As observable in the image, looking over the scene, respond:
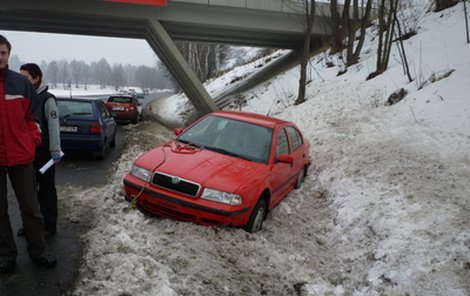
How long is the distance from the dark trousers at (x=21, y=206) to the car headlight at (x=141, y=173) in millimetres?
1485

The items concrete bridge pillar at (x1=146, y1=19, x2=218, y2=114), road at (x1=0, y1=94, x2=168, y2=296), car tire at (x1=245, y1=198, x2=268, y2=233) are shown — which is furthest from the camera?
concrete bridge pillar at (x1=146, y1=19, x2=218, y2=114)

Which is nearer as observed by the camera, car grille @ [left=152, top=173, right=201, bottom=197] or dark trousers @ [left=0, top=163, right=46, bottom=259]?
dark trousers @ [left=0, top=163, right=46, bottom=259]

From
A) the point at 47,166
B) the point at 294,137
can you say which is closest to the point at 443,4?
the point at 294,137

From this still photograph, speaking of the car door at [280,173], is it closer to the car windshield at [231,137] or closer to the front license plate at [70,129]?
the car windshield at [231,137]

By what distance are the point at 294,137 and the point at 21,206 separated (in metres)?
4.92

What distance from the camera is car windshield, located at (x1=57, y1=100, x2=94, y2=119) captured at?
8.61 metres

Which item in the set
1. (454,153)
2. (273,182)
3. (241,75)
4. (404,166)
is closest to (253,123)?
(273,182)

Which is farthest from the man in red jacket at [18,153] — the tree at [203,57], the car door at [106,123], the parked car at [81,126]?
the tree at [203,57]

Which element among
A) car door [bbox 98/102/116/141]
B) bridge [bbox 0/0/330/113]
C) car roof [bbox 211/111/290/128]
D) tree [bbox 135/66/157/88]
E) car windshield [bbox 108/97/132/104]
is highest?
bridge [bbox 0/0/330/113]

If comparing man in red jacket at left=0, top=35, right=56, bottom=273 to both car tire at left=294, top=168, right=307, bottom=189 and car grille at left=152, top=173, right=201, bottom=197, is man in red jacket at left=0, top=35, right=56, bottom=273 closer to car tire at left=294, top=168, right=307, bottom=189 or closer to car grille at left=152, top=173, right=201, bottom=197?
car grille at left=152, top=173, right=201, bottom=197


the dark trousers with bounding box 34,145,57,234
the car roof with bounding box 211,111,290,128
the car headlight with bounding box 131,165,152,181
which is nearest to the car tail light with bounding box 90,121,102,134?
the car roof with bounding box 211,111,290,128

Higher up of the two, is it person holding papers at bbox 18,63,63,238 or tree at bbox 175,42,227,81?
person holding papers at bbox 18,63,63,238

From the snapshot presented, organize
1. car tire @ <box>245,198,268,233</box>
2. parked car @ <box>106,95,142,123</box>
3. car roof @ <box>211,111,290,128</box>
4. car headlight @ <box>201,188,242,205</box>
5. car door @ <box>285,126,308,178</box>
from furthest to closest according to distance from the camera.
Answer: parked car @ <box>106,95,142,123</box>, car door @ <box>285,126,308,178</box>, car roof @ <box>211,111,290,128</box>, car tire @ <box>245,198,268,233</box>, car headlight @ <box>201,188,242,205</box>

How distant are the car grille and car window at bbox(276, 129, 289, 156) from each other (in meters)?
1.79
